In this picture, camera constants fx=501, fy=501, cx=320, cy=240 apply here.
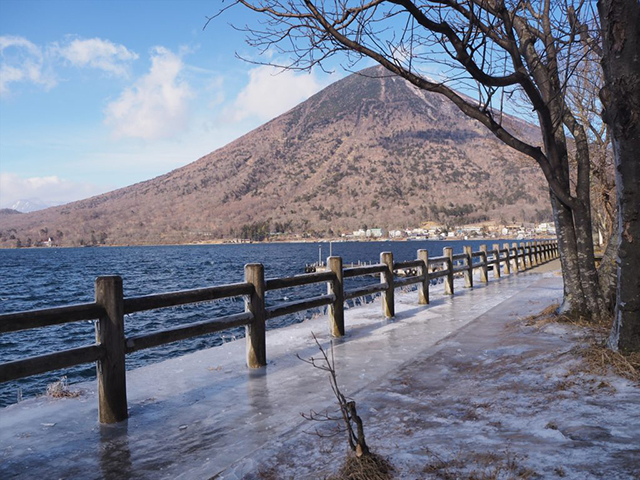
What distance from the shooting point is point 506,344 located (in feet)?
22.5

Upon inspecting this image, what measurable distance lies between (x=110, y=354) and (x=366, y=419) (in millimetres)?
2407

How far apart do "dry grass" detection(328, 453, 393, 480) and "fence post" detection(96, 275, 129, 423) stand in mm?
2555

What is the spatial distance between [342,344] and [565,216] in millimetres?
4165

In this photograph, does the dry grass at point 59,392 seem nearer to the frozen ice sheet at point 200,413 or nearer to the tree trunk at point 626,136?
the frozen ice sheet at point 200,413

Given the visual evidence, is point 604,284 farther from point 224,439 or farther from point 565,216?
point 224,439

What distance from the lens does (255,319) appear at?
21.2ft

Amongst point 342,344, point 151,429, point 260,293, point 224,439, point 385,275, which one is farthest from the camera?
point 385,275

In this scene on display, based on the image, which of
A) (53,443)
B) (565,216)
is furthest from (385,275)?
(53,443)

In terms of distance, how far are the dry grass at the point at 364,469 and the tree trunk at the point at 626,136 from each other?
3565 mm

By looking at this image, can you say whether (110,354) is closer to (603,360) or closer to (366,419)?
(366,419)

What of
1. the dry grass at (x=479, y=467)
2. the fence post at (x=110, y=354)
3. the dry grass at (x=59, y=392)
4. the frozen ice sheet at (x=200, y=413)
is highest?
the fence post at (x=110, y=354)

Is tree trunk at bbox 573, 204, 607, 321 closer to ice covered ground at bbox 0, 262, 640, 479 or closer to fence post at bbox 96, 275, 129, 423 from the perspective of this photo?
ice covered ground at bbox 0, 262, 640, 479

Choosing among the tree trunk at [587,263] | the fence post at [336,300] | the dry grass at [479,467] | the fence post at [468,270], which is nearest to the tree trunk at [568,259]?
the tree trunk at [587,263]

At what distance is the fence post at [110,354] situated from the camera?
4590 millimetres
